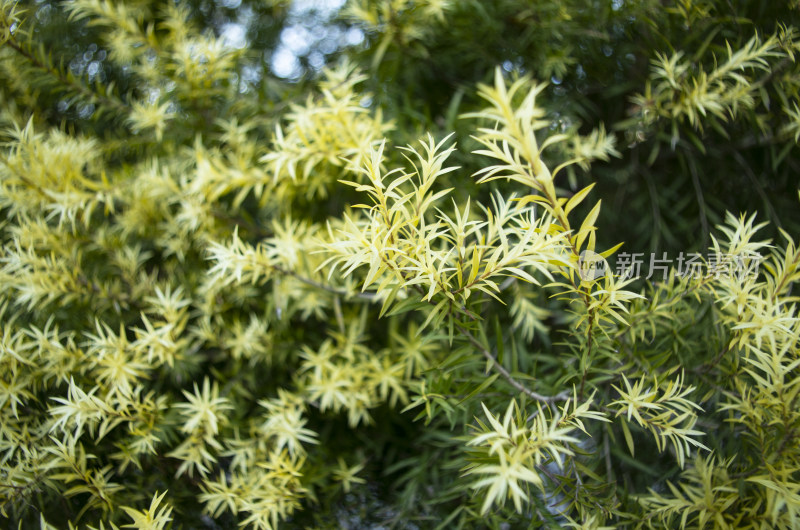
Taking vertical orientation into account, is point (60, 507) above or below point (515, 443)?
below

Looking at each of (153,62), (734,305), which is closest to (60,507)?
(153,62)

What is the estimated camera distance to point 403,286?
49 centimetres

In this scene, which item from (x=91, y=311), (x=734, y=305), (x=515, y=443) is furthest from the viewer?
(x=91, y=311)

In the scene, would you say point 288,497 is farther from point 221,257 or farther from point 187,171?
point 187,171

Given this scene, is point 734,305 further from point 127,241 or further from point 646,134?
point 127,241

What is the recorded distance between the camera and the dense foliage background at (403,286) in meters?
0.53

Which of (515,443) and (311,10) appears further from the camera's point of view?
(311,10)

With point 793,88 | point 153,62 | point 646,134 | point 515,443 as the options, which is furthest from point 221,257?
point 793,88

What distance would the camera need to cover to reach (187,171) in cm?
94

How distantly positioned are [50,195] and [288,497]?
1.99ft

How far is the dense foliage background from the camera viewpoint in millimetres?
531

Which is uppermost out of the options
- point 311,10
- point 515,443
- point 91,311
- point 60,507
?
point 311,10

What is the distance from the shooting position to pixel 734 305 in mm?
581

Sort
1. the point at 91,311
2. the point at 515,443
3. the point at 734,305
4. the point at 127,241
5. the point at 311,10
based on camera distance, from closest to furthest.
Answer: the point at 515,443
the point at 734,305
the point at 91,311
the point at 127,241
the point at 311,10
